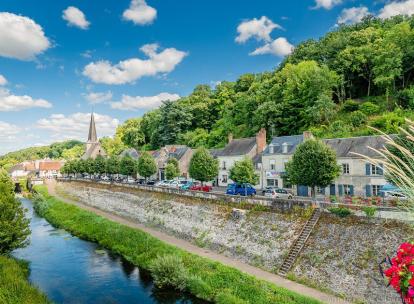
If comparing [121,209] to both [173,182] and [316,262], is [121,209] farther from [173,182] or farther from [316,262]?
[316,262]

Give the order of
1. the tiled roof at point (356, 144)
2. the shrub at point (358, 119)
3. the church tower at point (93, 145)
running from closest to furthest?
the tiled roof at point (356, 144) → the shrub at point (358, 119) → the church tower at point (93, 145)

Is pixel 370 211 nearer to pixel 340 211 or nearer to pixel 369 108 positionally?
pixel 340 211

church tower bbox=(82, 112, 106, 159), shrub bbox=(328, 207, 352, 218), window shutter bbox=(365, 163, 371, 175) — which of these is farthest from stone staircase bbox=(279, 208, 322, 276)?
church tower bbox=(82, 112, 106, 159)

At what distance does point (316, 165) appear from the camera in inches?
1053

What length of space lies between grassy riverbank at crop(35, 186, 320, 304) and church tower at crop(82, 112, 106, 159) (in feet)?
225

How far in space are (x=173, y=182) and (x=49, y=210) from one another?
17872 mm

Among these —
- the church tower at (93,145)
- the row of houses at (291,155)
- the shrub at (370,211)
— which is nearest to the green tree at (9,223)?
the shrub at (370,211)

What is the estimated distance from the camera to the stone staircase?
20.5m

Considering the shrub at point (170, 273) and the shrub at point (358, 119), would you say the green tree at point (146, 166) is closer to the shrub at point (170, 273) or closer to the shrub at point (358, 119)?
the shrub at point (358, 119)

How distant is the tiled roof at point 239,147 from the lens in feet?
166

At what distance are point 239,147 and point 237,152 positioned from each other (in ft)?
4.00

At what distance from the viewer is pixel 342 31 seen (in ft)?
245

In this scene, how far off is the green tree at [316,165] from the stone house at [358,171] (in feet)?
25.7

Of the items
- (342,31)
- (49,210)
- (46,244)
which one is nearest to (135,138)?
(49,210)
